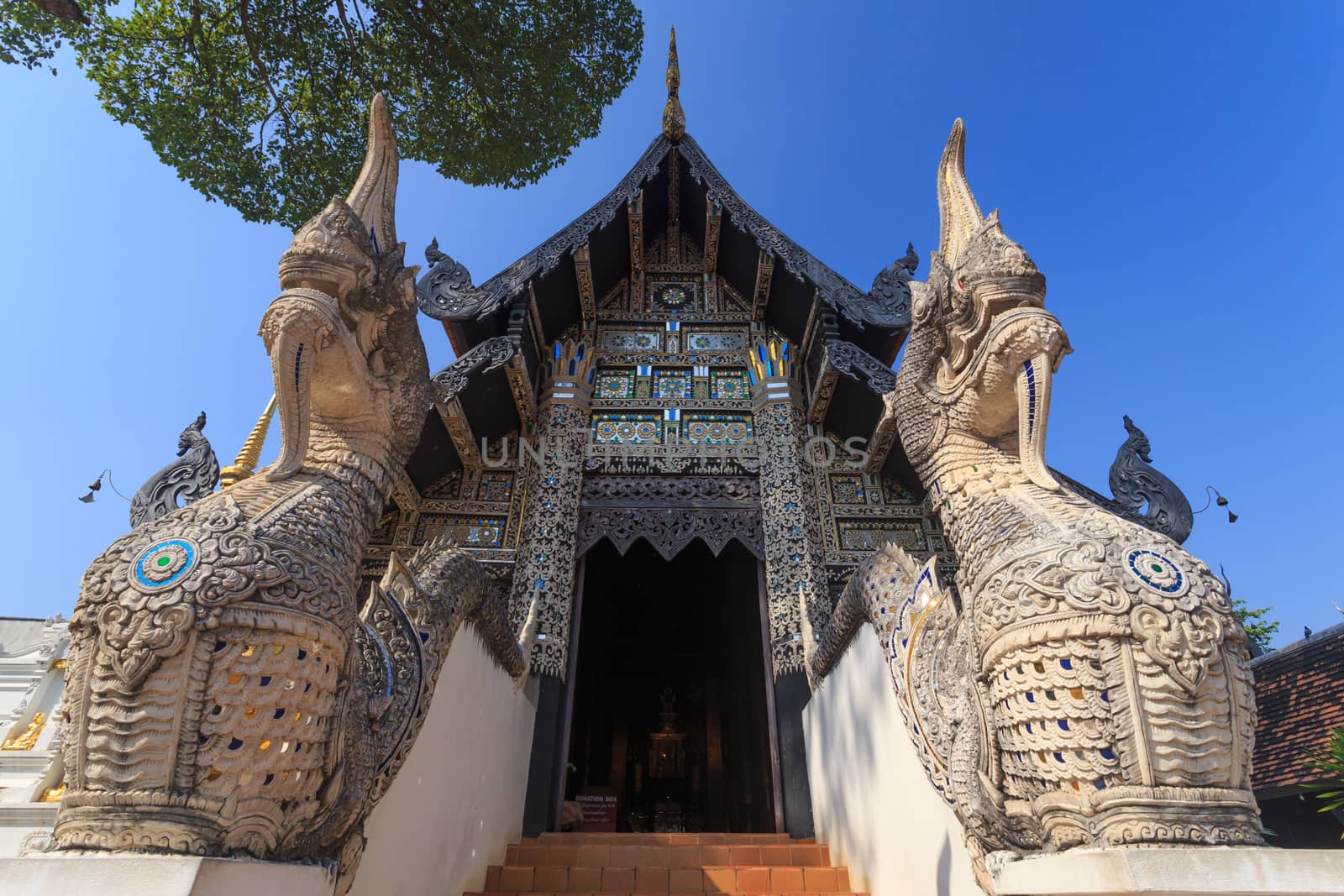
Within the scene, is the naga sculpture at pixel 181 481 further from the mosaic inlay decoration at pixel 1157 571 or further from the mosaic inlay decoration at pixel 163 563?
the mosaic inlay decoration at pixel 1157 571

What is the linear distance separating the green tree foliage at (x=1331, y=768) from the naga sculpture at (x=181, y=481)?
24.1 feet

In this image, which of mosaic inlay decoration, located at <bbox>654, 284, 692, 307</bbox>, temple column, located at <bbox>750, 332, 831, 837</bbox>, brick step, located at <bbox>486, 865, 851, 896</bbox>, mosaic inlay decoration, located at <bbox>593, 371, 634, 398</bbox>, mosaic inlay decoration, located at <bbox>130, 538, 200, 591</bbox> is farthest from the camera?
mosaic inlay decoration, located at <bbox>654, 284, 692, 307</bbox>

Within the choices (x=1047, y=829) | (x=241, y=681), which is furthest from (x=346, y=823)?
(x=1047, y=829)

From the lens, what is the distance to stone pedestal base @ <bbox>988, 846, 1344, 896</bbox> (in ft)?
4.47

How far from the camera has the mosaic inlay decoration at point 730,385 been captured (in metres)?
6.71

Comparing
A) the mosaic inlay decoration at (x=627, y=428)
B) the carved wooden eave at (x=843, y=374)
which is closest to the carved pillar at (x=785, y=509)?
the carved wooden eave at (x=843, y=374)

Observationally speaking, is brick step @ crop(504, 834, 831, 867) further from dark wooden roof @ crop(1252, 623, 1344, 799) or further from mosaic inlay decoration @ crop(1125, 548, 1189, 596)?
dark wooden roof @ crop(1252, 623, 1344, 799)

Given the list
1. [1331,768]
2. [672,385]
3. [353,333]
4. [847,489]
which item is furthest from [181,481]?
[1331,768]

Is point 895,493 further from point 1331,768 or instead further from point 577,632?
point 1331,768

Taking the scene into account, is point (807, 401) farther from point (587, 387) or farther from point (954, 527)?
point (954, 527)

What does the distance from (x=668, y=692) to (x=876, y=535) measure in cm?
571

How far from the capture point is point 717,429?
6.41 m

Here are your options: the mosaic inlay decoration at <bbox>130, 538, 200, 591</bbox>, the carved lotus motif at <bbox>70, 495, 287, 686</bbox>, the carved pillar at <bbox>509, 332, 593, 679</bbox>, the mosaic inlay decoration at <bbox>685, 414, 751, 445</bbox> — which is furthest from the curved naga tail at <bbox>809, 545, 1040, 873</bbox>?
the mosaic inlay decoration at <bbox>685, 414, 751, 445</bbox>

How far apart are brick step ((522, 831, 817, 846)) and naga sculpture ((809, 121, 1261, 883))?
2351mm
